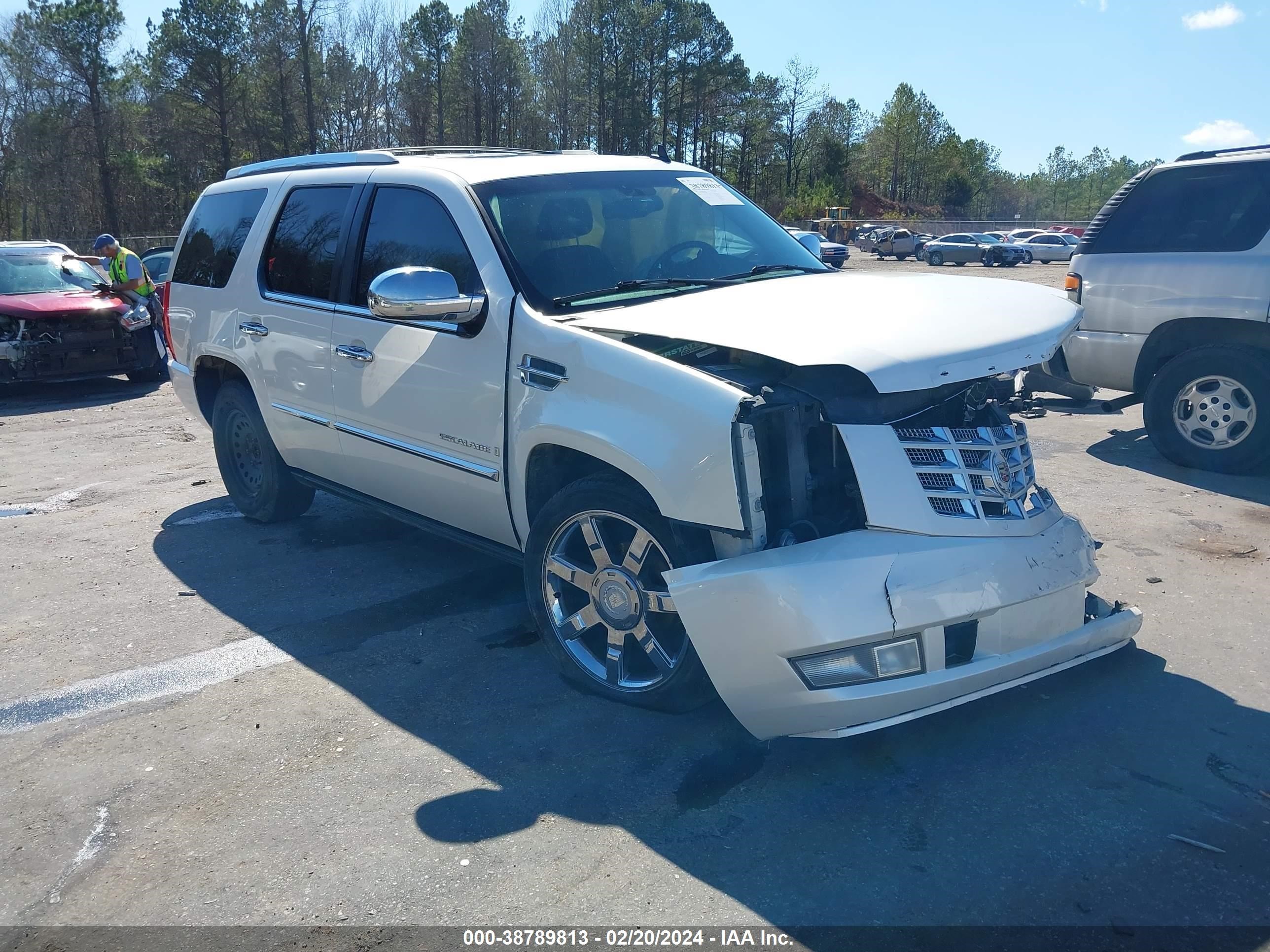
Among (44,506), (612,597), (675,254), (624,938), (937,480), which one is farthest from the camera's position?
(44,506)

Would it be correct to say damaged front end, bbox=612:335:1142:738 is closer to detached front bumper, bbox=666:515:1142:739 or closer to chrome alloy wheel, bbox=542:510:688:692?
detached front bumper, bbox=666:515:1142:739

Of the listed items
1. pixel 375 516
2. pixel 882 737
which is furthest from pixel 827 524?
pixel 375 516

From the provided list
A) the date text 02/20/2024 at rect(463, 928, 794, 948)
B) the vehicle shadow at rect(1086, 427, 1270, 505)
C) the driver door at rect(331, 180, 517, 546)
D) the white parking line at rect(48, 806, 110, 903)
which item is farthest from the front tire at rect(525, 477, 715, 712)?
the vehicle shadow at rect(1086, 427, 1270, 505)

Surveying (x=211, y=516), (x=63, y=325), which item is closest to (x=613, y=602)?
(x=211, y=516)

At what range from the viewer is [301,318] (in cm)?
529

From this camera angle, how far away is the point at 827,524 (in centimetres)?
340

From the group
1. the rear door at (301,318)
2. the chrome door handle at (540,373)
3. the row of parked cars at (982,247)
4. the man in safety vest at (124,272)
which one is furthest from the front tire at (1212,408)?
the row of parked cars at (982,247)

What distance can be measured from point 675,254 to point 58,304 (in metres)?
10.2

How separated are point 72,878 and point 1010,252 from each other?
1973 inches

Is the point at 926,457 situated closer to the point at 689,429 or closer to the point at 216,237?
the point at 689,429

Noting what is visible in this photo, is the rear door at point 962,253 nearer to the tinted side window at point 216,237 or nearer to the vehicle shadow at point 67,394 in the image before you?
the vehicle shadow at point 67,394

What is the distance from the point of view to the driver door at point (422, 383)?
Answer: 167 inches

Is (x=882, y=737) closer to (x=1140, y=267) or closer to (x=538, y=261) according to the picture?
(x=538, y=261)

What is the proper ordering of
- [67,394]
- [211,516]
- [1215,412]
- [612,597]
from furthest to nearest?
[67,394] → [1215,412] → [211,516] → [612,597]
